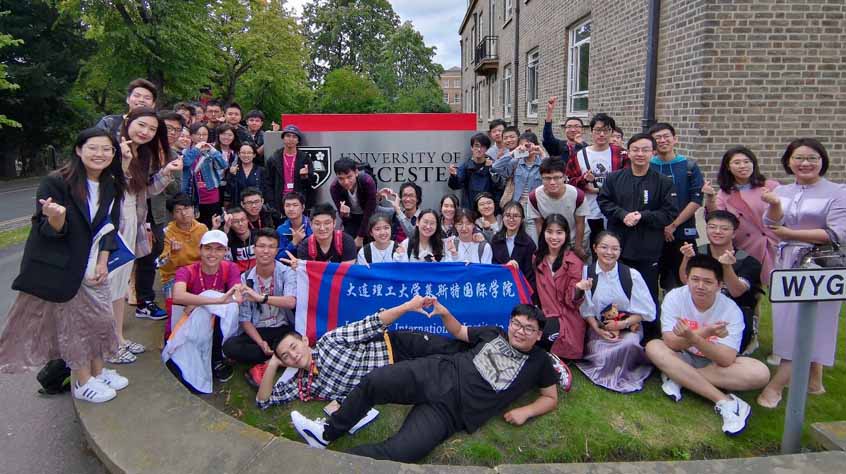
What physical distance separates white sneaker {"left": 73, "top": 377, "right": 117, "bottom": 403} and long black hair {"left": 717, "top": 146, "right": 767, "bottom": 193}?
16.3ft

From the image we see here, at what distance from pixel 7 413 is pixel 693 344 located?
16.2ft

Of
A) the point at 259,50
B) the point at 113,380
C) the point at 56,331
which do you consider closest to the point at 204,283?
the point at 113,380

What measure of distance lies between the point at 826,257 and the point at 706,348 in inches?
38.9

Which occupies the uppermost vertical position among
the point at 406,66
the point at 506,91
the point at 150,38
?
the point at 406,66

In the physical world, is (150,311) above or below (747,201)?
below

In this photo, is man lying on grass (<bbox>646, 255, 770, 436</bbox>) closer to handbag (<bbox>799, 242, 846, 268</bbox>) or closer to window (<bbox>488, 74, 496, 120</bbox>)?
handbag (<bbox>799, 242, 846, 268</bbox>)

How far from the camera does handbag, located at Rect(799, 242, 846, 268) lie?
3.56 m

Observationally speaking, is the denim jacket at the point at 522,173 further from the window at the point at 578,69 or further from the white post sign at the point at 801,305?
the window at the point at 578,69

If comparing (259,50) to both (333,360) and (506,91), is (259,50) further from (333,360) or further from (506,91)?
(333,360)

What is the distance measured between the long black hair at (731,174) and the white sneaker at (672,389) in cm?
172

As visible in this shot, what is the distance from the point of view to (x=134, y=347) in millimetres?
4305

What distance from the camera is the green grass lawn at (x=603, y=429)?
11.3 ft

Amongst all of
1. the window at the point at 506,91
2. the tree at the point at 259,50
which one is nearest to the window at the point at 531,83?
the window at the point at 506,91

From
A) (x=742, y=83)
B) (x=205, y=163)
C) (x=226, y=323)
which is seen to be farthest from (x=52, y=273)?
(x=742, y=83)
